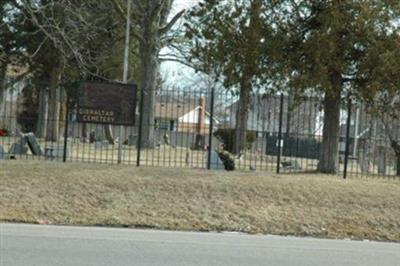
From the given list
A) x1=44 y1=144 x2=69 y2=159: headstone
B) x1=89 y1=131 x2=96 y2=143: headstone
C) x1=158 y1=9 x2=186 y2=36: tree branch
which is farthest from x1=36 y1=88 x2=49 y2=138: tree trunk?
x1=44 y1=144 x2=69 y2=159: headstone

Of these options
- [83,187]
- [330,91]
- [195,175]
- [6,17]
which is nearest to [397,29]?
[330,91]

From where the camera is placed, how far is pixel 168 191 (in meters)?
13.4

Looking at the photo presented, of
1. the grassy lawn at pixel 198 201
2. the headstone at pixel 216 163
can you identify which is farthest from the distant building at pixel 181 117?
the grassy lawn at pixel 198 201

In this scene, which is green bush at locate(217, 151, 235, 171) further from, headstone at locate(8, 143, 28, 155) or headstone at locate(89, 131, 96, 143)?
headstone at locate(89, 131, 96, 143)

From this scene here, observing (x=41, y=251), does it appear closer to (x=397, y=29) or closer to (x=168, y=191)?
(x=168, y=191)

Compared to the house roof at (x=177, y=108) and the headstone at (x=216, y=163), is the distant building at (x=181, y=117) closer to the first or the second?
the house roof at (x=177, y=108)

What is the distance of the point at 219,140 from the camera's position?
29781mm

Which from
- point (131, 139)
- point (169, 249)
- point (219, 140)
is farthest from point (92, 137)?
point (169, 249)

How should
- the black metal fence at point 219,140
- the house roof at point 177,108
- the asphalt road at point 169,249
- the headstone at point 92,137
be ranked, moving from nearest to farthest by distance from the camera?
the asphalt road at point 169,249
the black metal fence at point 219,140
the house roof at point 177,108
the headstone at point 92,137

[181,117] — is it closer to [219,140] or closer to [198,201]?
[219,140]

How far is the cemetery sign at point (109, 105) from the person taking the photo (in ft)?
56.3

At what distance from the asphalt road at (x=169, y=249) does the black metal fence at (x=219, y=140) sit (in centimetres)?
665

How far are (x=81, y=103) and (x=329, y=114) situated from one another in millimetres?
6986

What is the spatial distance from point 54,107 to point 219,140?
937 cm
